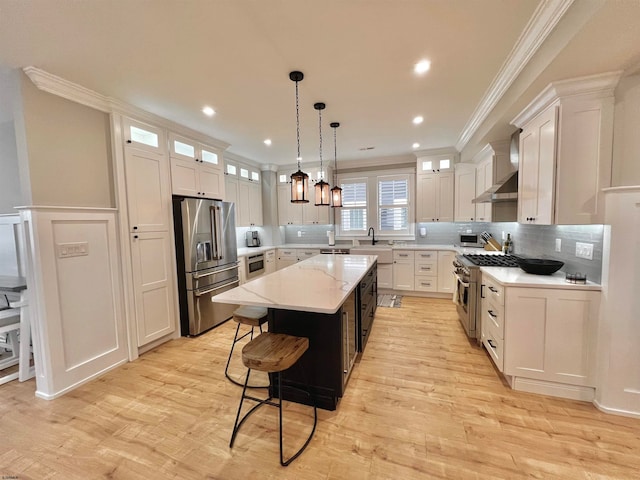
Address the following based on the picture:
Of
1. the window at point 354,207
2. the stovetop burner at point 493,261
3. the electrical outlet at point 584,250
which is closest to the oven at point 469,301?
Answer: the stovetop burner at point 493,261

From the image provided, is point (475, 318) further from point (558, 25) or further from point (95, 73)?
point (95, 73)

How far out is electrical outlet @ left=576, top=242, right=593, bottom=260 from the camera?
220 centimetres

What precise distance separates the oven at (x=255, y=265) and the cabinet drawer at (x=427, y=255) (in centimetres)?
296

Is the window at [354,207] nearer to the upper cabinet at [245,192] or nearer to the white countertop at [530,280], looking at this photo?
the upper cabinet at [245,192]

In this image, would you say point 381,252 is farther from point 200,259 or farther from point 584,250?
point 200,259

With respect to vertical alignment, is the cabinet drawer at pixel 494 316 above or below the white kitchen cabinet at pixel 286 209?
below

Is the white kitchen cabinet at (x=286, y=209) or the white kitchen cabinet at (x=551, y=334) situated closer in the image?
the white kitchen cabinet at (x=551, y=334)

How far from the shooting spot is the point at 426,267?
191 inches

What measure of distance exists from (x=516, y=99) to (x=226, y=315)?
428 cm

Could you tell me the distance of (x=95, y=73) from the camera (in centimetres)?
222

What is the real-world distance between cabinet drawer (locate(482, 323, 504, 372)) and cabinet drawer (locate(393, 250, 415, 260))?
216cm

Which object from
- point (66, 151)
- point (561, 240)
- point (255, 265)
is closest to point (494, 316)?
point (561, 240)

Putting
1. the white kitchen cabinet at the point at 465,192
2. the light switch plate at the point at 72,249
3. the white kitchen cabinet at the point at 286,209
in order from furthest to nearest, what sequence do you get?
the white kitchen cabinet at the point at 286,209 < the white kitchen cabinet at the point at 465,192 < the light switch plate at the point at 72,249

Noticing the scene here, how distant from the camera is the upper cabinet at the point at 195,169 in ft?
11.1
